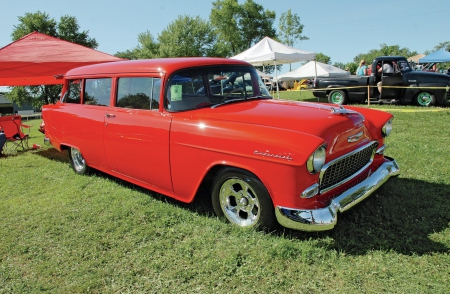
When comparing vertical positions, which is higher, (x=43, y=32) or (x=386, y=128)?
(x=43, y=32)

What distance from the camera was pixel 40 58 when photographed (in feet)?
26.0

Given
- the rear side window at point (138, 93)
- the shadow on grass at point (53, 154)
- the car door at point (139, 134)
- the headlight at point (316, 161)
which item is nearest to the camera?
the headlight at point (316, 161)

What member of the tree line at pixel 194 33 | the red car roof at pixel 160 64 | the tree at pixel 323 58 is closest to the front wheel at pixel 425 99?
the red car roof at pixel 160 64

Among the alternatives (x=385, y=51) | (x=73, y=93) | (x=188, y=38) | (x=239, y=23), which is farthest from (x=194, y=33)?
(x=385, y=51)

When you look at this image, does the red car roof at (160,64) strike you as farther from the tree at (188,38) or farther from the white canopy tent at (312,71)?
the tree at (188,38)

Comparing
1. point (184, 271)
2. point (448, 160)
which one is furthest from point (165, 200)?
point (448, 160)

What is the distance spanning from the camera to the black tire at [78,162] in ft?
16.9

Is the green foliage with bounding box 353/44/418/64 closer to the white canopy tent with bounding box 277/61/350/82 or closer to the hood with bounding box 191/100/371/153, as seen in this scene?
the white canopy tent with bounding box 277/61/350/82

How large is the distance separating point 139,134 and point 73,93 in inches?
84.5

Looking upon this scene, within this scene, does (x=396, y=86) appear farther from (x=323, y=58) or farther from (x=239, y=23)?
(x=323, y=58)

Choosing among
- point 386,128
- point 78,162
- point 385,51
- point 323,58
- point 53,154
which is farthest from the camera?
point 385,51

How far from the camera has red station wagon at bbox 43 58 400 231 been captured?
2.61m

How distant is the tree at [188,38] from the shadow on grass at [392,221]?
4300 cm

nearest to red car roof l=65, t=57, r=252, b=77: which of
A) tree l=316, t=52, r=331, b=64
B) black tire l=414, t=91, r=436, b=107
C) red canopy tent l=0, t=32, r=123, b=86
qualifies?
red canopy tent l=0, t=32, r=123, b=86
